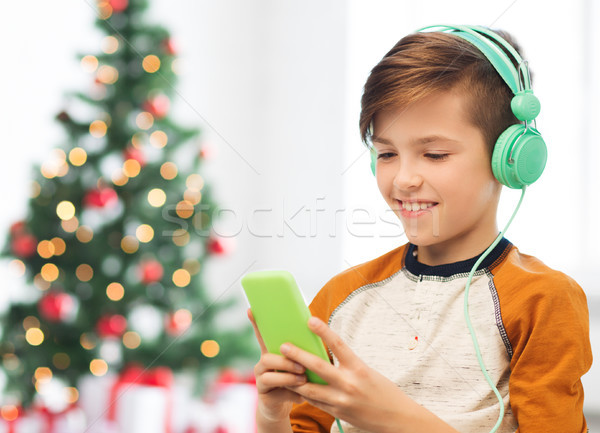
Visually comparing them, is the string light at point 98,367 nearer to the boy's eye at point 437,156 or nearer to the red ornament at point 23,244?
the red ornament at point 23,244

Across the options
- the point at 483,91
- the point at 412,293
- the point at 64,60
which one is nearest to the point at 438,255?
the point at 412,293

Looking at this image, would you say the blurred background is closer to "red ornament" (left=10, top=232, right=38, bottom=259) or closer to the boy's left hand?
"red ornament" (left=10, top=232, right=38, bottom=259)

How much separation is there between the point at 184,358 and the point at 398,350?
138 cm

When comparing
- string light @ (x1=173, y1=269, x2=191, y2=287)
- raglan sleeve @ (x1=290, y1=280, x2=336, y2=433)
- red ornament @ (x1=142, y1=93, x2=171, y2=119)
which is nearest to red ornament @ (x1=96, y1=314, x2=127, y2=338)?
string light @ (x1=173, y1=269, x2=191, y2=287)

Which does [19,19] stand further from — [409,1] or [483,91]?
[483,91]

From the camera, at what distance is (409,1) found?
2.37 metres

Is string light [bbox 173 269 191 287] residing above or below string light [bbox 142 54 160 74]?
below

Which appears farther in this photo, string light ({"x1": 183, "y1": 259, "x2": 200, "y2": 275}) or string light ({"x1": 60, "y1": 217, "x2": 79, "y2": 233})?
string light ({"x1": 183, "y1": 259, "x2": 200, "y2": 275})

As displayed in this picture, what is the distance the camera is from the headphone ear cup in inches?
30.5

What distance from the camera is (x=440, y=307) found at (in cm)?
82

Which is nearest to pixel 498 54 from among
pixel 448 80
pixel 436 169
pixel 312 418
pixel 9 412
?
pixel 448 80

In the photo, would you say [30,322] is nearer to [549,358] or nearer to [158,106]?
[158,106]

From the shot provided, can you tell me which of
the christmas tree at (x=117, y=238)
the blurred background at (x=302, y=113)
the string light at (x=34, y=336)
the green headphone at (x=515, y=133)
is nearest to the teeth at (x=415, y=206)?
the green headphone at (x=515, y=133)

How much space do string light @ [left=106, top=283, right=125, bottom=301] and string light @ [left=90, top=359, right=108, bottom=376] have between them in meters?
0.21
